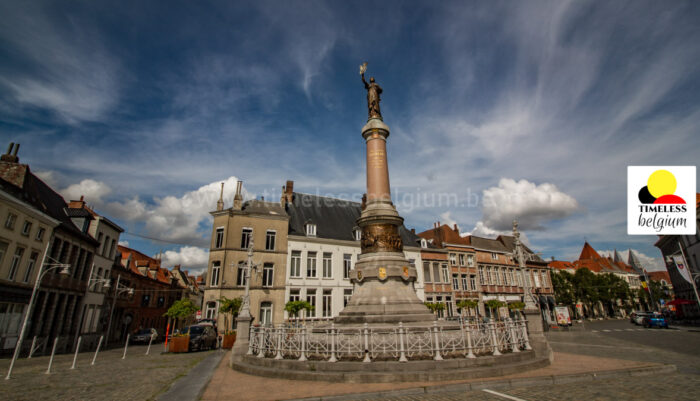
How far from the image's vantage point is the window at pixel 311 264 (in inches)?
1171

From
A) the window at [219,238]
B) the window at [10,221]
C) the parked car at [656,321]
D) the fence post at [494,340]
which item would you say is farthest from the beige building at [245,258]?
the parked car at [656,321]

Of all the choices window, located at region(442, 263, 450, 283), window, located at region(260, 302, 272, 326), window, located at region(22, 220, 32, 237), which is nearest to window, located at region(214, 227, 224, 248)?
window, located at region(260, 302, 272, 326)

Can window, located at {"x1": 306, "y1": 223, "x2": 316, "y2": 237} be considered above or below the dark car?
above

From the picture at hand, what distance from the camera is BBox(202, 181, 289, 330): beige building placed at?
26172 mm

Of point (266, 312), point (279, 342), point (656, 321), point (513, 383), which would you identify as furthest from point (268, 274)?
point (656, 321)

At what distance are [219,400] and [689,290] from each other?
208 ft

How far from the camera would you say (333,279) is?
98.9 feet

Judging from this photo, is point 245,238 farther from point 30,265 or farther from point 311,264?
point 30,265

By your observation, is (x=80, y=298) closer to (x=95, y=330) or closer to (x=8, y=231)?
(x=95, y=330)

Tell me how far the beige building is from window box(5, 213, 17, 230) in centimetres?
1203

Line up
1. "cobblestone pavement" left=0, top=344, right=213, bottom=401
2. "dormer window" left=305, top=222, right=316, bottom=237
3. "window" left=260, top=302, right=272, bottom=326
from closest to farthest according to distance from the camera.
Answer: "cobblestone pavement" left=0, top=344, right=213, bottom=401
"window" left=260, top=302, right=272, bottom=326
"dormer window" left=305, top=222, right=316, bottom=237

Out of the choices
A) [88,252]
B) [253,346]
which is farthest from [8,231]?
[253,346]

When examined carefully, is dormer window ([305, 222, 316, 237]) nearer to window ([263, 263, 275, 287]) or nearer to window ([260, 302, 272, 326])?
window ([263, 263, 275, 287])

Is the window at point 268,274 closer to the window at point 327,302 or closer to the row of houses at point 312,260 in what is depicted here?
the row of houses at point 312,260
